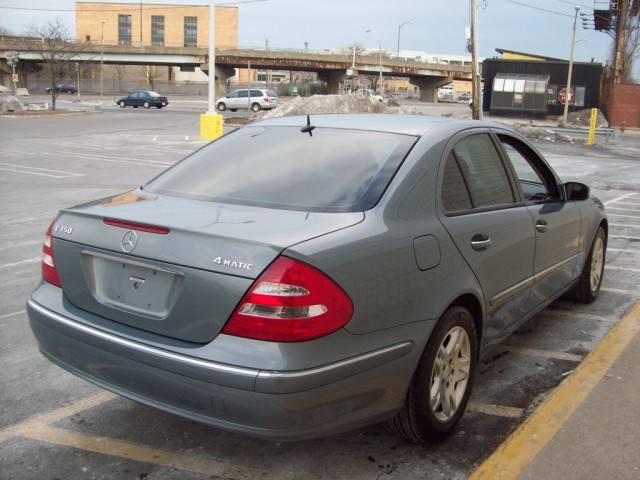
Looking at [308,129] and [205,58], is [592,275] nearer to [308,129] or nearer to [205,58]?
[308,129]

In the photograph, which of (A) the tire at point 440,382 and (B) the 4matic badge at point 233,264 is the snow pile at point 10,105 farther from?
(B) the 4matic badge at point 233,264

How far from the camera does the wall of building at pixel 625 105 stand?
50.9 meters

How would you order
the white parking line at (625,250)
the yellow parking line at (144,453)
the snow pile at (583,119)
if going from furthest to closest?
the snow pile at (583,119) → the white parking line at (625,250) → the yellow parking line at (144,453)

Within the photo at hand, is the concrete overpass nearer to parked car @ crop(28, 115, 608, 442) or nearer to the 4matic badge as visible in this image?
parked car @ crop(28, 115, 608, 442)

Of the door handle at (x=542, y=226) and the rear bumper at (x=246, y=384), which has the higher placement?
the door handle at (x=542, y=226)

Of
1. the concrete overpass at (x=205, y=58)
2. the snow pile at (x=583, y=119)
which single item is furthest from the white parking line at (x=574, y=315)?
the concrete overpass at (x=205, y=58)

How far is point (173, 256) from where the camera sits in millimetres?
2711

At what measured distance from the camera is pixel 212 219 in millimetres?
2916

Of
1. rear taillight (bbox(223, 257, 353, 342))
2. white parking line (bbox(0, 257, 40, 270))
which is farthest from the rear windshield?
white parking line (bbox(0, 257, 40, 270))

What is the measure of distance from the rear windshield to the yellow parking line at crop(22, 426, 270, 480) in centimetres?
121

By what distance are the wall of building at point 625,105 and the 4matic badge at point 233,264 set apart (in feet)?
178

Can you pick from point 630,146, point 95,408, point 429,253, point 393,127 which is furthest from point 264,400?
point 630,146

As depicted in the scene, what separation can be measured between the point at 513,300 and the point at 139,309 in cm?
222

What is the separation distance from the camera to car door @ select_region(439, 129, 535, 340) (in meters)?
3.45
